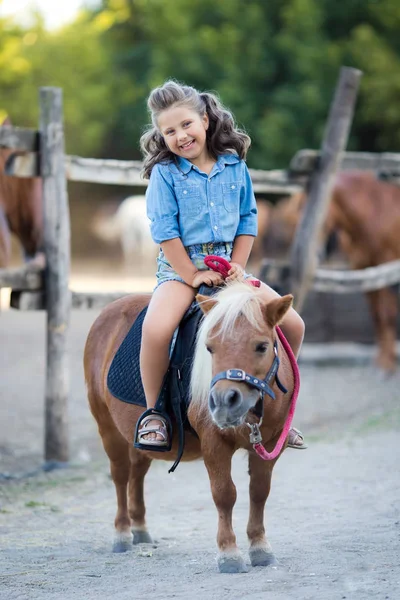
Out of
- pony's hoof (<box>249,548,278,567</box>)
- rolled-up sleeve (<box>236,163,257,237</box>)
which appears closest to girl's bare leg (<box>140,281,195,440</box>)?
rolled-up sleeve (<box>236,163,257,237</box>)

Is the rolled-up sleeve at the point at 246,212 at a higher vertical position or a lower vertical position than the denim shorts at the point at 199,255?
higher

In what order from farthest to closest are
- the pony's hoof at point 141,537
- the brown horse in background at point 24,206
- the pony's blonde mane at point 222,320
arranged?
the brown horse in background at point 24,206 < the pony's hoof at point 141,537 < the pony's blonde mane at point 222,320

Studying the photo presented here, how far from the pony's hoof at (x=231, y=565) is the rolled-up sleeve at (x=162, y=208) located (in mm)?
1194

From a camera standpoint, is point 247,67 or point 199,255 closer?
point 199,255

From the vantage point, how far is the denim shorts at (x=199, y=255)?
11.6 ft

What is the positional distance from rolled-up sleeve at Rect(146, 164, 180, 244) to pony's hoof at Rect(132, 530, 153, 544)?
1.41m

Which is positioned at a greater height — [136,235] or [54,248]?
[54,248]

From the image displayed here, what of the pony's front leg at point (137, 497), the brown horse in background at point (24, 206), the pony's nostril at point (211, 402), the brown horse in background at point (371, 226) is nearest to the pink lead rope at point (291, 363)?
the pony's nostril at point (211, 402)

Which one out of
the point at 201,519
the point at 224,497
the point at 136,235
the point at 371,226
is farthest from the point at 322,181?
the point at 136,235

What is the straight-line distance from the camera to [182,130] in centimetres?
353

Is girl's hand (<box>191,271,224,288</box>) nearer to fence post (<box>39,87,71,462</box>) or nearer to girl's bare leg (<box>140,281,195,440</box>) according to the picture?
girl's bare leg (<box>140,281,195,440</box>)

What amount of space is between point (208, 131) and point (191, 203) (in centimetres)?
36

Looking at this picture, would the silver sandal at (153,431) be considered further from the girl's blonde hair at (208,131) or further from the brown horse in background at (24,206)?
the brown horse in background at (24,206)

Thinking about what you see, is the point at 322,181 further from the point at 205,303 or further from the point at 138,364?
the point at 205,303
